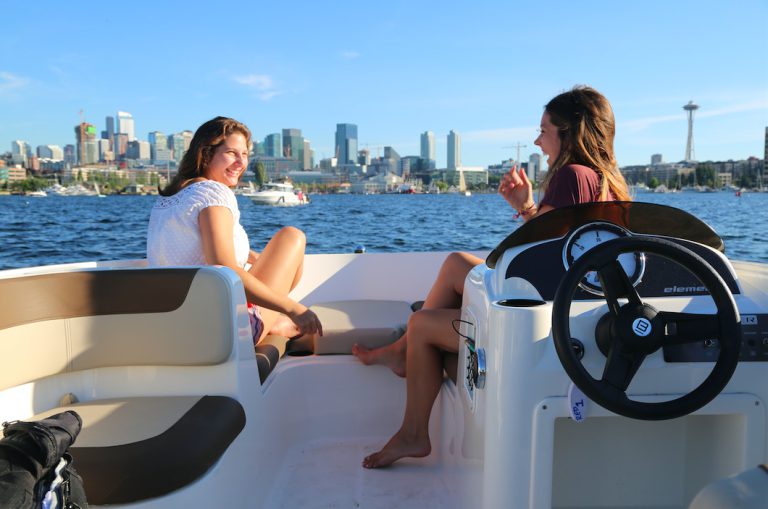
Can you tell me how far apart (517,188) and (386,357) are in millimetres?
829

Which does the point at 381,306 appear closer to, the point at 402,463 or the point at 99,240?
the point at 402,463

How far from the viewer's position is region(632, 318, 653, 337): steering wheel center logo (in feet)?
3.54

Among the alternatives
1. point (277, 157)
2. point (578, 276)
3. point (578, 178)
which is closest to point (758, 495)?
point (578, 276)

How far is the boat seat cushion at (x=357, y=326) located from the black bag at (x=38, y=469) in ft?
4.19

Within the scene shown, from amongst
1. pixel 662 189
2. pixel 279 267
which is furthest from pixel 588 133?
pixel 662 189

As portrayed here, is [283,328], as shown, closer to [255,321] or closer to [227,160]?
[255,321]

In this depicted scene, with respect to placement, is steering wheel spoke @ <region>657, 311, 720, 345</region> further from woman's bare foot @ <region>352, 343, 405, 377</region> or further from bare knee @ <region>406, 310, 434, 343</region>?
woman's bare foot @ <region>352, 343, 405, 377</region>

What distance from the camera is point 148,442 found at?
4.18ft

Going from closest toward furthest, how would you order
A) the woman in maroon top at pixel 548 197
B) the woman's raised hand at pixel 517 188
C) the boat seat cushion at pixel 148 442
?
the boat seat cushion at pixel 148 442 → the woman in maroon top at pixel 548 197 → the woman's raised hand at pixel 517 188

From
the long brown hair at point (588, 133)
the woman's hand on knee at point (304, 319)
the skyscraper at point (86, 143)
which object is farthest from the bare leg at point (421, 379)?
the skyscraper at point (86, 143)

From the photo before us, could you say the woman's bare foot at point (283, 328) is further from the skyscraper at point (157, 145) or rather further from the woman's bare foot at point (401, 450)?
the skyscraper at point (157, 145)

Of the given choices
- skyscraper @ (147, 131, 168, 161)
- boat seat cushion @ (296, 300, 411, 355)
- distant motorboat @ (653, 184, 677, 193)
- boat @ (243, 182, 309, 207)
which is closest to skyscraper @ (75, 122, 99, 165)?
skyscraper @ (147, 131, 168, 161)

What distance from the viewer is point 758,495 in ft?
2.67

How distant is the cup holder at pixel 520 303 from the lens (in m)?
1.22
